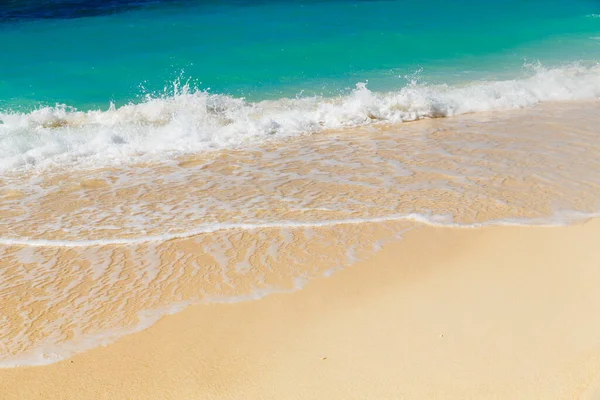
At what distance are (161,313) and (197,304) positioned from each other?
0.20 metres

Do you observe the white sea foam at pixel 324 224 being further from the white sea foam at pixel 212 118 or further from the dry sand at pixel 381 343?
the white sea foam at pixel 212 118

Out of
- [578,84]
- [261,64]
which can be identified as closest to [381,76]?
[261,64]

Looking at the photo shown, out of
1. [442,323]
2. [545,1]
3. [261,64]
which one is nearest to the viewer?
[442,323]

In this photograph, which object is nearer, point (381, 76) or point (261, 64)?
point (381, 76)

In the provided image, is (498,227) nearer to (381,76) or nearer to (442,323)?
(442,323)

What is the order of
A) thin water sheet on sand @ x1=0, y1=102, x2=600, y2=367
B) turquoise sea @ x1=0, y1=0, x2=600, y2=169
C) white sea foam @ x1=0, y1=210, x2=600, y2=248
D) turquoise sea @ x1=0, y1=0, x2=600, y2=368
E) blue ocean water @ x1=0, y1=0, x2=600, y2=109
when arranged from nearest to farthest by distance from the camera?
thin water sheet on sand @ x1=0, y1=102, x2=600, y2=367 → turquoise sea @ x1=0, y1=0, x2=600, y2=368 → white sea foam @ x1=0, y1=210, x2=600, y2=248 → turquoise sea @ x1=0, y1=0, x2=600, y2=169 → blue ocean water @ x1=0, y1=0, x2=600, y2=109

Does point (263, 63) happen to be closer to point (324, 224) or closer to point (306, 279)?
point (324, 224)

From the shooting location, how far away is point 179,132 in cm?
751

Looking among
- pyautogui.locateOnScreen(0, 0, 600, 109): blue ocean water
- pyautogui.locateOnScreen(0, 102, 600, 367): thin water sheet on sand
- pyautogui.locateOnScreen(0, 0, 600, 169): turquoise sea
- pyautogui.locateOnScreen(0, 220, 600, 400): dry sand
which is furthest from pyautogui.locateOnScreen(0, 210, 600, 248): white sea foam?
pyautogui.locateOnScreen(0, 0, 600, 109): blue ocean water

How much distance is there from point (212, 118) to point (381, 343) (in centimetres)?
616

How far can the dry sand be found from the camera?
8.73ft

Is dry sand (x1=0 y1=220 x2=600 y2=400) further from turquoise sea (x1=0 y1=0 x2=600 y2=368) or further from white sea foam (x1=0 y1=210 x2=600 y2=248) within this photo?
white sea foam (x1=0 y1=210 x2=600 y2=248)

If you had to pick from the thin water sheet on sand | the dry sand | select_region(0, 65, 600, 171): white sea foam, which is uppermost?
the dry sand

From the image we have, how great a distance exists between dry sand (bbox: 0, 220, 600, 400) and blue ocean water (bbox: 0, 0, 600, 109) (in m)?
7.09
